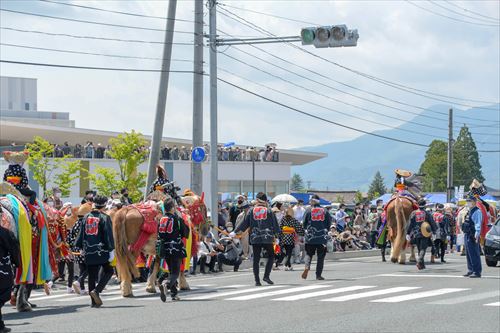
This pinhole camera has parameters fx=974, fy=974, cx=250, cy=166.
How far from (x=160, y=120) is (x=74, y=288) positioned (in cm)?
1022

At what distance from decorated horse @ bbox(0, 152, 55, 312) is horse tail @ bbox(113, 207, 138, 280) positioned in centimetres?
175

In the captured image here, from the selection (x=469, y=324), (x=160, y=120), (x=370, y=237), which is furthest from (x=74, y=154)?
(x=469, y=324)

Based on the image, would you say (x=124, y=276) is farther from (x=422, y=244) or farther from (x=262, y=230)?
(x=422, y=244)

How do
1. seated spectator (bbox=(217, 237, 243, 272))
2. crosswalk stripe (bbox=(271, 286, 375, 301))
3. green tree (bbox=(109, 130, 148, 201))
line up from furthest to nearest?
green tree (bbox=(109, 130, 148, 201)) → seated spectator (bbox=(217, 237, 243, 272)) → crosswalk stripe (bbox=(271, 286, 375, 301))

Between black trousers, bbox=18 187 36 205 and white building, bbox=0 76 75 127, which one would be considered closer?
black trousers, bbox=18 187 36 205

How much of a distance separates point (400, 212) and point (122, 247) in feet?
38.0

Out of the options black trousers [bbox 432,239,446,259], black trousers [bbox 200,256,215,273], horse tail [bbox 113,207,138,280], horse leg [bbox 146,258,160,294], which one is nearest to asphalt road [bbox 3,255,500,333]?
horse leg [bbox 146,258,160,294]

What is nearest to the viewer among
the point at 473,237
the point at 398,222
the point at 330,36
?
the point at 473,237

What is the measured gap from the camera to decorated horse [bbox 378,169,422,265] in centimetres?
2836

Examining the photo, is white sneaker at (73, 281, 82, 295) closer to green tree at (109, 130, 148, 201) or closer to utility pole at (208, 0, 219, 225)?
utility pole at (208, 0, 219, 225)

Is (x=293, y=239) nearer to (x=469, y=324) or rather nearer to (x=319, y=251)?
(x=319, y=251)

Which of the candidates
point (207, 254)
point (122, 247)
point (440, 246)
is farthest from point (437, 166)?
point (122, 247)

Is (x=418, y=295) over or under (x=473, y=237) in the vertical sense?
under

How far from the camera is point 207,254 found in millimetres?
25125
